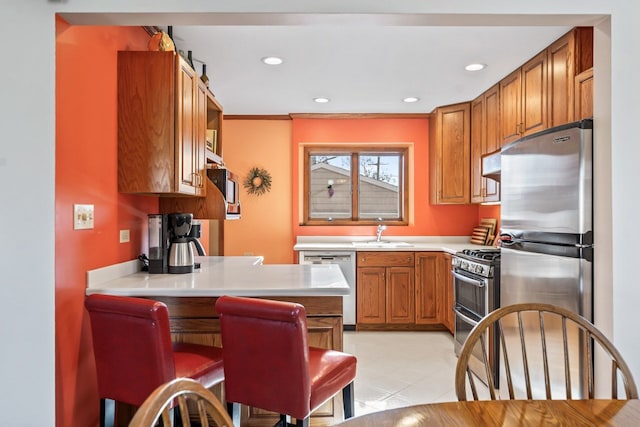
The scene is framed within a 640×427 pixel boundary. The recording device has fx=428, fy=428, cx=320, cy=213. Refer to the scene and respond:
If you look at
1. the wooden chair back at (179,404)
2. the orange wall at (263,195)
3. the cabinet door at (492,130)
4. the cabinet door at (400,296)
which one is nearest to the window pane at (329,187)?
the orange wall at (263,195)

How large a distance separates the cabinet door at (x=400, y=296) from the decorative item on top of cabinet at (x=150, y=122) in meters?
2.68

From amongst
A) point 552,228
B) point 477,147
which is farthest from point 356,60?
point 552,228

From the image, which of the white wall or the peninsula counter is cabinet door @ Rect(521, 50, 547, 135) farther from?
the peninsula counter

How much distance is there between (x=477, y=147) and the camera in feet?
13.8

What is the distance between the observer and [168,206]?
2.96 metres

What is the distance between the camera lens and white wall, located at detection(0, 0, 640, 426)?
168 centimetres

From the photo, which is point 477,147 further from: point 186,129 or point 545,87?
point 186,129

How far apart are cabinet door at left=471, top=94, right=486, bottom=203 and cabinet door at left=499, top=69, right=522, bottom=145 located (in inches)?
17.3

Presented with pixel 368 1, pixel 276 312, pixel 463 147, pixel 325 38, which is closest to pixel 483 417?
pixel 276 312

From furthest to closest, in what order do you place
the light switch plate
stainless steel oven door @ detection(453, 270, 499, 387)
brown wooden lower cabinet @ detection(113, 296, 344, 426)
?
stainless steel oven door @ detection(453, 270, 499, 387) → brown wooden lower cabinet @ detection(113, 296, 344, 426) → the light switch plate

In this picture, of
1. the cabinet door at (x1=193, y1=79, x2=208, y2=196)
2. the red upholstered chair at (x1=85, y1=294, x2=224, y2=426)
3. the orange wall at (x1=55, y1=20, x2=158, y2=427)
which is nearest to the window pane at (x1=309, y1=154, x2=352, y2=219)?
the cabinet door at (x1=193, y1=79, x2=208, y2=196)

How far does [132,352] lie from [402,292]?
318cm
